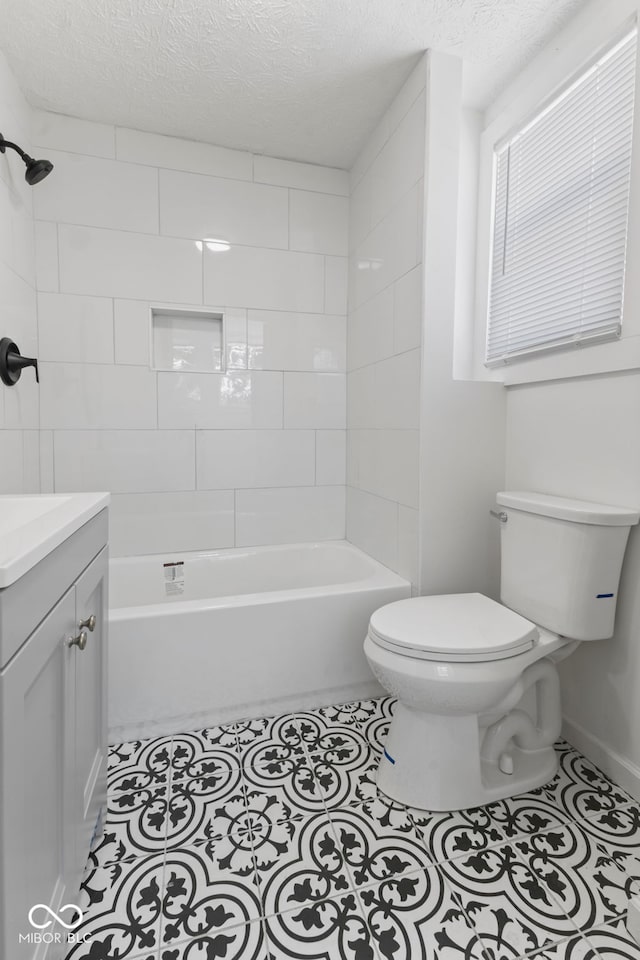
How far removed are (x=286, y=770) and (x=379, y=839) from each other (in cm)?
36

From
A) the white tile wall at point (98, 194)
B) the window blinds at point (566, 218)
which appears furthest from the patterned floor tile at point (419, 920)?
the white tile wall at point (98, 194)

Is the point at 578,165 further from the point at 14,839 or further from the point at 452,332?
the point at 14,839

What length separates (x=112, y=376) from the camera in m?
2.20

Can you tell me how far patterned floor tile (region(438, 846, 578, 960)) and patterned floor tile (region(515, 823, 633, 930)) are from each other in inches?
1.0

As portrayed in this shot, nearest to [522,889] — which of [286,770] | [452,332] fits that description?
[286,770]

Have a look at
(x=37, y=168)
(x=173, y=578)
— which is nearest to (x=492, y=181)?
(x=37, y=168)

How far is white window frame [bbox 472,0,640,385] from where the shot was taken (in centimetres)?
137

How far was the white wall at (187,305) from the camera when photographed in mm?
2111

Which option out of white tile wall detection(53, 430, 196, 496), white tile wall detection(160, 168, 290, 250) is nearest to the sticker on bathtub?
white tile wall detection(53, 430, 196, 496)

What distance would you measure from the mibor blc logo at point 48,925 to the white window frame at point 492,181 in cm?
176

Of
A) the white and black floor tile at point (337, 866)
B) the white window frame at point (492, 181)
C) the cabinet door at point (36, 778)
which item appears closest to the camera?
the cabinet door at point (36, 778)

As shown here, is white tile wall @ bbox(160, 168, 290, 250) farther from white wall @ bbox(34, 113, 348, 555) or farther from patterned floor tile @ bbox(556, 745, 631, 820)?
patterned floor tile @ bbox(556, 745, 631, 820)

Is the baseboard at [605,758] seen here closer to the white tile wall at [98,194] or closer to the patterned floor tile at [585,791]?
the patterned floor tile at [585,791]

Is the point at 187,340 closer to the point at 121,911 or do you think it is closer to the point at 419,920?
the point at 121,911
